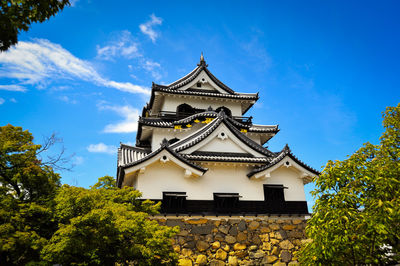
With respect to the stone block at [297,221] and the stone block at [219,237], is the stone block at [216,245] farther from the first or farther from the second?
the stone block at [297,221]

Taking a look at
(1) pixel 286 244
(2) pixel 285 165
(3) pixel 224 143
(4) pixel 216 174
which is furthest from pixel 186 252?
(2) pixel 285 165

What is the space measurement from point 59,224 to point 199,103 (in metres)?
14.1

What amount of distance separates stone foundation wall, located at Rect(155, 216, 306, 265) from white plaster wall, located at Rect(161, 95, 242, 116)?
9538mm

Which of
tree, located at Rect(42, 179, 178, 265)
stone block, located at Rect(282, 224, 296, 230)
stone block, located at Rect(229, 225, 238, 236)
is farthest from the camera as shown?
stone block, located at Rect(282, 224, 296, 230)

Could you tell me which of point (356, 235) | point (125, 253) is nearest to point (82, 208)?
point (125, 253)

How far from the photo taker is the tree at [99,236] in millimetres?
7257

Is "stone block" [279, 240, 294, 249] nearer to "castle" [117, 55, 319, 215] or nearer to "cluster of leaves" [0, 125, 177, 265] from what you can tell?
"castle" [117, 55, 319, 215]

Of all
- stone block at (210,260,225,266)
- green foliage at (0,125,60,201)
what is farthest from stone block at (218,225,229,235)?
green foliage at (0,125,60,201)

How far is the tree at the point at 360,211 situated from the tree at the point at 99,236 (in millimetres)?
4008

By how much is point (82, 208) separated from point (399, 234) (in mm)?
7684

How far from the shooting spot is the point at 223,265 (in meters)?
11.3

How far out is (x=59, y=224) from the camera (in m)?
7.50

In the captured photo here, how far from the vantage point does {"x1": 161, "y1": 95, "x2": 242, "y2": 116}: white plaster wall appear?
19719 mm

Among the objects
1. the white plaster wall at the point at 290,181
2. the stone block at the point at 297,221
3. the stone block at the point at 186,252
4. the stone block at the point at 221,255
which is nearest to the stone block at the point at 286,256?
the stone block at the point at 297,221
